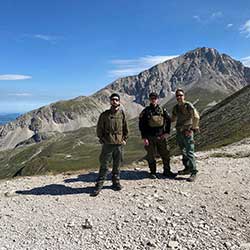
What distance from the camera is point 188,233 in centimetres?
1046

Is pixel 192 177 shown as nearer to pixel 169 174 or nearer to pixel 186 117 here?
pixel 169 174

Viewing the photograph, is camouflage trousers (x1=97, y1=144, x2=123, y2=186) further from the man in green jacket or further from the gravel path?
the gravel path

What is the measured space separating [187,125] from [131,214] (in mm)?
5243

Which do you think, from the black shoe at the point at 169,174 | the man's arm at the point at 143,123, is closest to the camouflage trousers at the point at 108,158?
the man's arm at the point at 143,123

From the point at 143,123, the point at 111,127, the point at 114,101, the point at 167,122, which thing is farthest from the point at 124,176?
the point at 114,101

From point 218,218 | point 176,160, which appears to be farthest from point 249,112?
point 218,218

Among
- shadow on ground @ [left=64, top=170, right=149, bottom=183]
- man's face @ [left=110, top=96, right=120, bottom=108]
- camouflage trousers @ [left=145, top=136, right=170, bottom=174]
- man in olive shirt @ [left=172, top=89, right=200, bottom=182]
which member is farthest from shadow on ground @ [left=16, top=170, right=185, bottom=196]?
man's face @ [left=110, top=96, right=120, bottom=108]

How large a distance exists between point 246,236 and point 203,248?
1504 millimetres

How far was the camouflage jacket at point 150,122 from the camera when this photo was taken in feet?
49.7

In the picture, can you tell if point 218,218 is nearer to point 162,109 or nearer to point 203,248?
point 203,248

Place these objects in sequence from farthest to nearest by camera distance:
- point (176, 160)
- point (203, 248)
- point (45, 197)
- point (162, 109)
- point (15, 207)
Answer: point (176, 160) < point (162, 109) < point (45, 197) < point (15, 207) < point (203, 248)

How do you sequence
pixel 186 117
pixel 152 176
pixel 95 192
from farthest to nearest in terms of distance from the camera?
1. pixel 152 176
2. pixel 186 117
3. pixel 95 192

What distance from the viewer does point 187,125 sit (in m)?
15.3

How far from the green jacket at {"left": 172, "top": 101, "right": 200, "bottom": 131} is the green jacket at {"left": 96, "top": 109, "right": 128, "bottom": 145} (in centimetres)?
289
